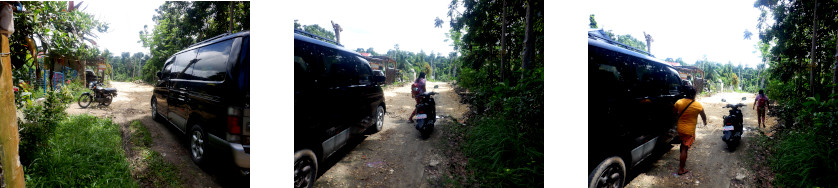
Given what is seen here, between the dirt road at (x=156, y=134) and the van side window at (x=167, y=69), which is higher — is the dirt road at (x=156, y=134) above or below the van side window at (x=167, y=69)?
below

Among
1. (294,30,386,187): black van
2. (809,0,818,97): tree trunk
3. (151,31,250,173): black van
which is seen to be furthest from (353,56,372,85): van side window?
(809,0,818,97): tree trunk

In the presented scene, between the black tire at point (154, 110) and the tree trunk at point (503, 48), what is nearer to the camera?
the black tire at point (154, 110)

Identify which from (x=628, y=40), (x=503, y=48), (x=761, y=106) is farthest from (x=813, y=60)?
(x=503, y=48)

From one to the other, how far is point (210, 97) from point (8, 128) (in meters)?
0.95

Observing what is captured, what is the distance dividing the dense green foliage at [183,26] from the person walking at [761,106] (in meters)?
3.06

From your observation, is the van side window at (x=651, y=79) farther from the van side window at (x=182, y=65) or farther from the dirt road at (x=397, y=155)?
the van side window at (x=182, y=65)

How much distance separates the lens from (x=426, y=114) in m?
2.07

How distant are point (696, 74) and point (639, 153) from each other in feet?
1.90

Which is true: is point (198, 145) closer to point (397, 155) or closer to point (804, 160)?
point (397, 155)

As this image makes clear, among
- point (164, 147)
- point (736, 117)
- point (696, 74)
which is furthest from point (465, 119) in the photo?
point (164, 147)

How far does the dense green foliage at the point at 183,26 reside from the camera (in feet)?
6.45

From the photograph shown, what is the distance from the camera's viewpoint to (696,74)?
1933 mm

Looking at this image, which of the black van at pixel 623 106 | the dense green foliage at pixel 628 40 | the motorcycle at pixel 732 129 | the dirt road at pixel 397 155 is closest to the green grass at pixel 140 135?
the dirt road at pixel 397 155

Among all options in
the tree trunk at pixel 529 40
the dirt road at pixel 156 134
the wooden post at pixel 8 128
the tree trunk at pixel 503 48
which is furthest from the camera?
the tree trunk at pixel 503 48
